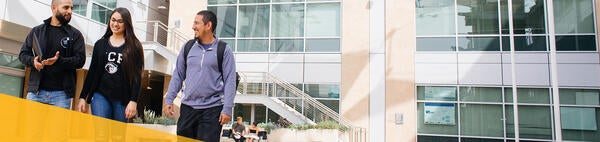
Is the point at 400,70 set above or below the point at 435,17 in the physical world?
below

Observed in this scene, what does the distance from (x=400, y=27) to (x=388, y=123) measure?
333 centimetres

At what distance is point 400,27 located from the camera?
17.6 meters

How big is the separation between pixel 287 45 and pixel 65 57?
1453 cm

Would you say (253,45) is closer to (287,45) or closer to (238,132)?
(287,45)

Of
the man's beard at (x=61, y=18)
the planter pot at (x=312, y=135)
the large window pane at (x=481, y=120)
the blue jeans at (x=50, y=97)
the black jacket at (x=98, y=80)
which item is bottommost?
the planter pot at (x=312, y=135)

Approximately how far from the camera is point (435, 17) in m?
17.5

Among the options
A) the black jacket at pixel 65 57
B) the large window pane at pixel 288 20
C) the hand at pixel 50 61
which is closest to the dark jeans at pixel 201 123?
the black jacket at pixel 65 57

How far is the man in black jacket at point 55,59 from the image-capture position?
3895 millimetres

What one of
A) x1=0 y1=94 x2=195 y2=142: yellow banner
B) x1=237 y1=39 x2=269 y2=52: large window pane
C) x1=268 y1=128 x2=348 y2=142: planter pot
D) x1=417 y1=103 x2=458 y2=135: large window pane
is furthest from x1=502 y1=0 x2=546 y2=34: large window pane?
x1=0 y1=94 x2=195 y2=142: yellow banner

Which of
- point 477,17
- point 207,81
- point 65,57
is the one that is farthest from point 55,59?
point 477,17

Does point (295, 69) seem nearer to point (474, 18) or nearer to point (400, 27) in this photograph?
point (400, 27)

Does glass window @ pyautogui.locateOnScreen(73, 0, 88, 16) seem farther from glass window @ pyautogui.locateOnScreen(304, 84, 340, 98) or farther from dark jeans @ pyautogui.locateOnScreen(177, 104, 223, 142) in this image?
dark jeans @ pyautogui.locateOnScreen(177, 104, 223, 142)

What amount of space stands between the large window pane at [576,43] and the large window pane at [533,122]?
203 centimetres

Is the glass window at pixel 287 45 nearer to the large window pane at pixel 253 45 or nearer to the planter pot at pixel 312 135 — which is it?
the large window pane at pixel 253 45
